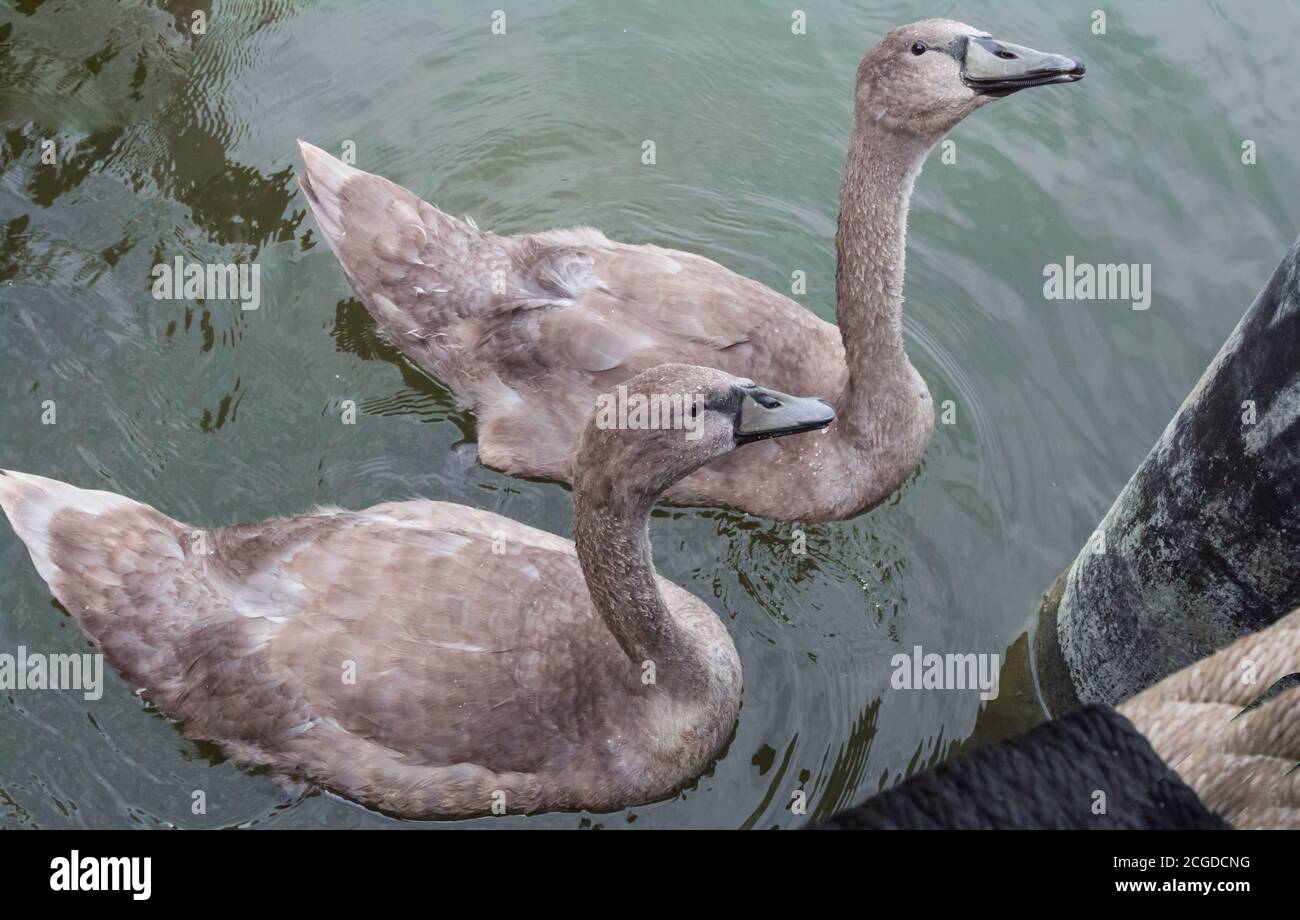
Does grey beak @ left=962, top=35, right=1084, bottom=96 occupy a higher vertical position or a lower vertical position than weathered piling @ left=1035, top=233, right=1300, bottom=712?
higher

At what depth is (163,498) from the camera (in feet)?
21.2

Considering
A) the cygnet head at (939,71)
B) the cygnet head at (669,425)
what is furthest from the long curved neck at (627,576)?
the cygnet head at (939,71)

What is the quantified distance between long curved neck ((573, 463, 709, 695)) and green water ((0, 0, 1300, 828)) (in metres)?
0.78

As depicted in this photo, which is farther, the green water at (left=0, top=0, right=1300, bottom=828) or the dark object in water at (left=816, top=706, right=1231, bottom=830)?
the green water at (left=0, top=0, right=1300, bottom=828)

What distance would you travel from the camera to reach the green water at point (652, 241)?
5.88 m

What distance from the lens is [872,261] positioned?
577 cm

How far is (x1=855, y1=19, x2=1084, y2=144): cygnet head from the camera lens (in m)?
5.30

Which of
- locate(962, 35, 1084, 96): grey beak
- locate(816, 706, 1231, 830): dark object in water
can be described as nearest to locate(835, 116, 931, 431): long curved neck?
locate(962, 35, 1084, 96): grey beak

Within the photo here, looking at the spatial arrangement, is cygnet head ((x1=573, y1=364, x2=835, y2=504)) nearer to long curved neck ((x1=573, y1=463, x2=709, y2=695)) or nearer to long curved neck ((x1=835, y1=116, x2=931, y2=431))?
long curved neck ((x1=573, y1=463, x2=709, y2=695))

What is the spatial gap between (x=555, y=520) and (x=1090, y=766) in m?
5.30

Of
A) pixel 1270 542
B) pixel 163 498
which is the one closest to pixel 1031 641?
pixel 1270 542

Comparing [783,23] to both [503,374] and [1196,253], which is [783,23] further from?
[503,374]

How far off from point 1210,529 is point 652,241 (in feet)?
16.0
